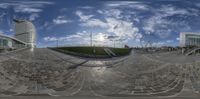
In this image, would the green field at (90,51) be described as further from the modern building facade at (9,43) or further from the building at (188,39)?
the building at (188,39)

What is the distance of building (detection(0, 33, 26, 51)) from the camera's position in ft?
47.8

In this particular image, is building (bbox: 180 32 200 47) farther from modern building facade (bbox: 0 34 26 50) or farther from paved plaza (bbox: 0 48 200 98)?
modern building facade (bbox: 0 34 26 50)

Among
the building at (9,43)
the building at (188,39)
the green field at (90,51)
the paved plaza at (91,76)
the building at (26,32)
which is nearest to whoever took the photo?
the building at (26,32)

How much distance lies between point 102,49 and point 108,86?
1.46 metres

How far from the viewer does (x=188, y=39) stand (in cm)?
1541

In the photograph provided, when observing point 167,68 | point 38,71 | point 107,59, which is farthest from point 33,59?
point 167,68

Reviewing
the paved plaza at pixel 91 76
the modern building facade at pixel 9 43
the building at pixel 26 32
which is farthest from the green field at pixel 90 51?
the modern building facade at pixel 9 43

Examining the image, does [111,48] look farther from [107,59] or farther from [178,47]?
[178,47]

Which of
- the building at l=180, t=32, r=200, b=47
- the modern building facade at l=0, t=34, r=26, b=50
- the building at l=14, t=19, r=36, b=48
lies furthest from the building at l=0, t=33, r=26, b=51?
the building at l=180, t=32, r=200, b=47

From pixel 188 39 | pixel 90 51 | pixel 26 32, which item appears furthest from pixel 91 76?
pixel 188 39

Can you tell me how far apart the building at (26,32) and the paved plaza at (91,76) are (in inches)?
16.3

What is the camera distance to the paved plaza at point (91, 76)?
1515 cm

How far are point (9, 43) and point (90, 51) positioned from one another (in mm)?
3009

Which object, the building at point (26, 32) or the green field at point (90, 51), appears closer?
the building at point (26, 32)
